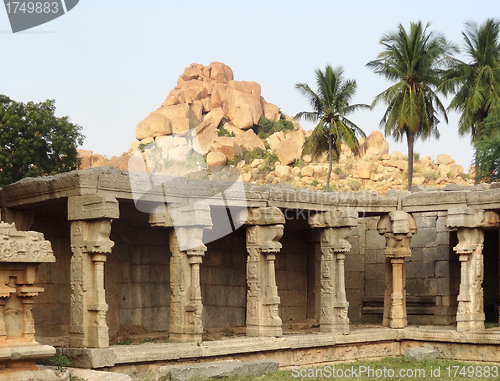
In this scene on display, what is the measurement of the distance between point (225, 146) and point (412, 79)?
27.2 m

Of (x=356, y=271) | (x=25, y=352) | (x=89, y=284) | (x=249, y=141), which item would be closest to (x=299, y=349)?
(x=89, y=284)

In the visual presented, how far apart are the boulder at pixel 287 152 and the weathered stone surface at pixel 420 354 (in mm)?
40144

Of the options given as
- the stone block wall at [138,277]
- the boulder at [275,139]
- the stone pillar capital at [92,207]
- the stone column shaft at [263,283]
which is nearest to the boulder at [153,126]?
the boulder at [275,139]

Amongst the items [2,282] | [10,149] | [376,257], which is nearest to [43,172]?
[10,149]

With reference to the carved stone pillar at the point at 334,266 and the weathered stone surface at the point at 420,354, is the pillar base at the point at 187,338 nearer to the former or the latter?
the carved stone pillar at the point at 334,266

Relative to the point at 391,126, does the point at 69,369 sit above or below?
below

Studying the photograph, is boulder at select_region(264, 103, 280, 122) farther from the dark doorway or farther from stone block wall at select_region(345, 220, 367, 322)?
the dark doorway

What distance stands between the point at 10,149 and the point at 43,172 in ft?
4.89

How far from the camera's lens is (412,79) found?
1166 inches

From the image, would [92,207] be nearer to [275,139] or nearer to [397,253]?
[397,253]

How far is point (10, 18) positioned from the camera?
11.9 meters

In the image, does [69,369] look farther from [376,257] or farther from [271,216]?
[376,257]

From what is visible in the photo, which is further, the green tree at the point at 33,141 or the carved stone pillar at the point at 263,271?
the green tree at the point at 33,141

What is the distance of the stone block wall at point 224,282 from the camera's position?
17469 millimetres
